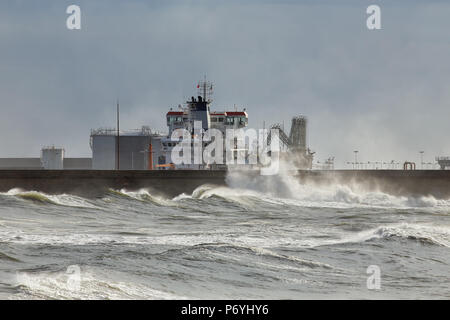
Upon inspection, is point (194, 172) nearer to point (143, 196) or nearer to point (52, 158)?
point (143, 196)

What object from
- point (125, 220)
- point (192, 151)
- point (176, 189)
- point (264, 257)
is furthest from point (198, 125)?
point (264, 257)

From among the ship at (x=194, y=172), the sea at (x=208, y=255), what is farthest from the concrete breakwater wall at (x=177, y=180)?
the sea at (x=208, y=255)

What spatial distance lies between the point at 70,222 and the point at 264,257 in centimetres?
1175

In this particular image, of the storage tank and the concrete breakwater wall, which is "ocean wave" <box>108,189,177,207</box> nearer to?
the concrete breakwater wall

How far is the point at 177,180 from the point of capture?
46.1m

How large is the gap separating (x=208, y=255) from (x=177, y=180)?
94.5ft

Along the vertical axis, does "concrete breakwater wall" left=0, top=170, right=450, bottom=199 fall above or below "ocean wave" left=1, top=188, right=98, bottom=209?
above

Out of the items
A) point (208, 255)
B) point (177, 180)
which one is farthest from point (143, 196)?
point (208, 255)

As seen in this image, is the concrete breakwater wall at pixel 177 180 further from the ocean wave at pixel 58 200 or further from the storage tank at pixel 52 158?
the storage tank at pixel 52 158

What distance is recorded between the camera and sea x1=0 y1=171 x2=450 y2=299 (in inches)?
518

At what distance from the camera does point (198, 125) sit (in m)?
67.8

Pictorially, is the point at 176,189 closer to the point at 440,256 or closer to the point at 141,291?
the point at 440,256

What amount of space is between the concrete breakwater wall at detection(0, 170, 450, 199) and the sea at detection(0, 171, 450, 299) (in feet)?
20.4

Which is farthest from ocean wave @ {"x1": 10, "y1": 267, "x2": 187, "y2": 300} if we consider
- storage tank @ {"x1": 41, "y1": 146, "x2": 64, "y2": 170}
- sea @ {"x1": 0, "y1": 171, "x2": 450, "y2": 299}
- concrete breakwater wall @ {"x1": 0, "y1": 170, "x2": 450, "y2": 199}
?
storage tank @ {"x1": 41, "y1": 146, "x2": 64, "y2": 170}
